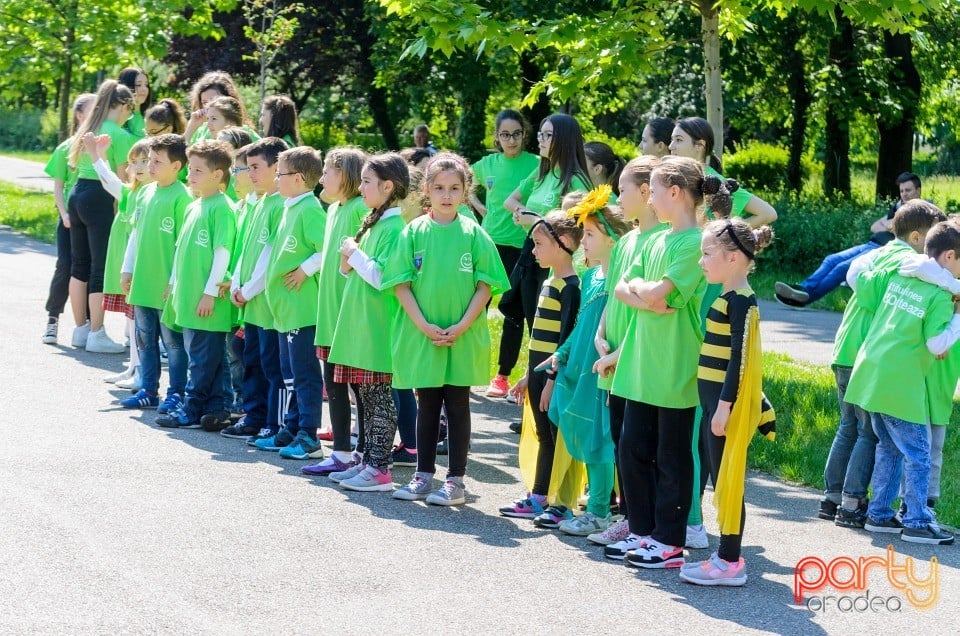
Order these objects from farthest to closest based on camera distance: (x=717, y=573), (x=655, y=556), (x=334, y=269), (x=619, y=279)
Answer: (x=334, y=269) < (x=619, y=279) < (x=655, y=556) < (x=717, y=573)

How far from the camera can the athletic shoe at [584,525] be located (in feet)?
20.4

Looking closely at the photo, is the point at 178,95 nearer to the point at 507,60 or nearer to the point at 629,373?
the point at 507,60

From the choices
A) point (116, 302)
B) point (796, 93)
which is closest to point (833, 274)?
point (116, 302)

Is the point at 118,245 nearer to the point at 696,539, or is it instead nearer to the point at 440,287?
the point at 440,287

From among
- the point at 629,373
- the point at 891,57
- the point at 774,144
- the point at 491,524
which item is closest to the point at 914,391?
the point at 629,373

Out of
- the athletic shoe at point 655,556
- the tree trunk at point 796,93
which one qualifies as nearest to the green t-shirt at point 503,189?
→ the athletic shoe at point 655,556

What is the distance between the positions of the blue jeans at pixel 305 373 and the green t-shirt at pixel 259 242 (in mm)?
250

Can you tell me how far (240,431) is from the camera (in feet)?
26.8

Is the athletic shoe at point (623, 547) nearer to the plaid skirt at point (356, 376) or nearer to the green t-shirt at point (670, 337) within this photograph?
the green t-shirt at point (670, 337)

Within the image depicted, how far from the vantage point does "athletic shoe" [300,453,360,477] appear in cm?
723

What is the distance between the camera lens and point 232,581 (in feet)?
17.1

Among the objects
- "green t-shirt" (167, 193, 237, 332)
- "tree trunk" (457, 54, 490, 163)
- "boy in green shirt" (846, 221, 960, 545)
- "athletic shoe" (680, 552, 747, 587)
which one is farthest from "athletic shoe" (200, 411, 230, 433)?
"tree trunk" (457, 54, 490, 163)

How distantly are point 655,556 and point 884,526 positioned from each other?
5.04ft

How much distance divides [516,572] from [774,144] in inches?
1349
